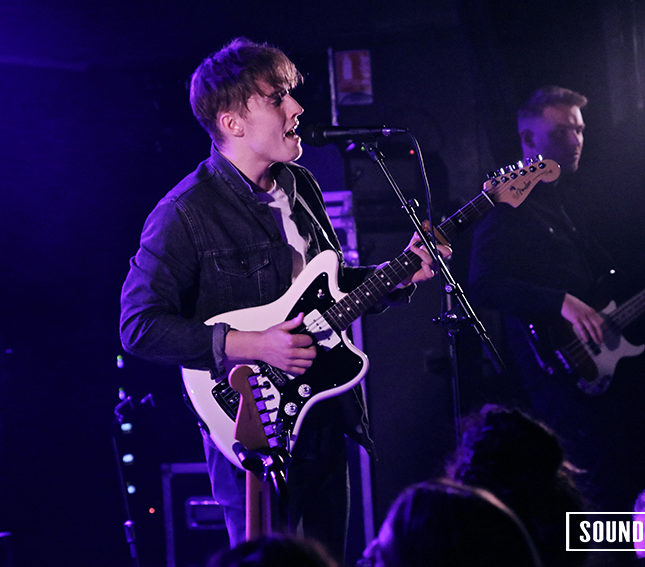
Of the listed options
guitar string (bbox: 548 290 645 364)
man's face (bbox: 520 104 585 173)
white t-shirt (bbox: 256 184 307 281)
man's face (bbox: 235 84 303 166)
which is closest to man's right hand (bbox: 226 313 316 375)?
white t-shirt (bbox: 256 184 307 281)

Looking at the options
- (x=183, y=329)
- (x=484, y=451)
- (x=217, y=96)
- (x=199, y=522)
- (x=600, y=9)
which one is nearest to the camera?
(x=484, y=451)

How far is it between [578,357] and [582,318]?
0.74 feet

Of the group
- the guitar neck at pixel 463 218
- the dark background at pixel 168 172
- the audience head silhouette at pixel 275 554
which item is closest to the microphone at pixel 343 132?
the guitar neck at pixel 463 218

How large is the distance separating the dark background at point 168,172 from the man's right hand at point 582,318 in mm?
381

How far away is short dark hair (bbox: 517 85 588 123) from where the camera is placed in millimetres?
4598

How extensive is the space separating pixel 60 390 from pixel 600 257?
331cm

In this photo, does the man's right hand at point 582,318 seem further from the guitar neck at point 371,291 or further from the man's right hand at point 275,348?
the man's right hand at point 275,348

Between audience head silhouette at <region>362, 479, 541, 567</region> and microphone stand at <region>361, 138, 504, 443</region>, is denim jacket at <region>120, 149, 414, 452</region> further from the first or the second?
audience head silhouette at <region>362, 479, 541, 567</region>

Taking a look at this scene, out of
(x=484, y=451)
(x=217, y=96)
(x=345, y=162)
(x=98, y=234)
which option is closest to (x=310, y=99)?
(x=345, y=162)

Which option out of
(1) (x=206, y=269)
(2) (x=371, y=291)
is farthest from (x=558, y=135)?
(1) (x=206, y=269)

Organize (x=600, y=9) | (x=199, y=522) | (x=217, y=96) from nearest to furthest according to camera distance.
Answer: (x=217, y=96)
(x=199, y=522)
(x=600, y=9)

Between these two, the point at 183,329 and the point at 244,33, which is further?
the point at 244,33

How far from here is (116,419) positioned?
415 centimetres

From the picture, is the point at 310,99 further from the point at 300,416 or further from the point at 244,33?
the point at 300,416
